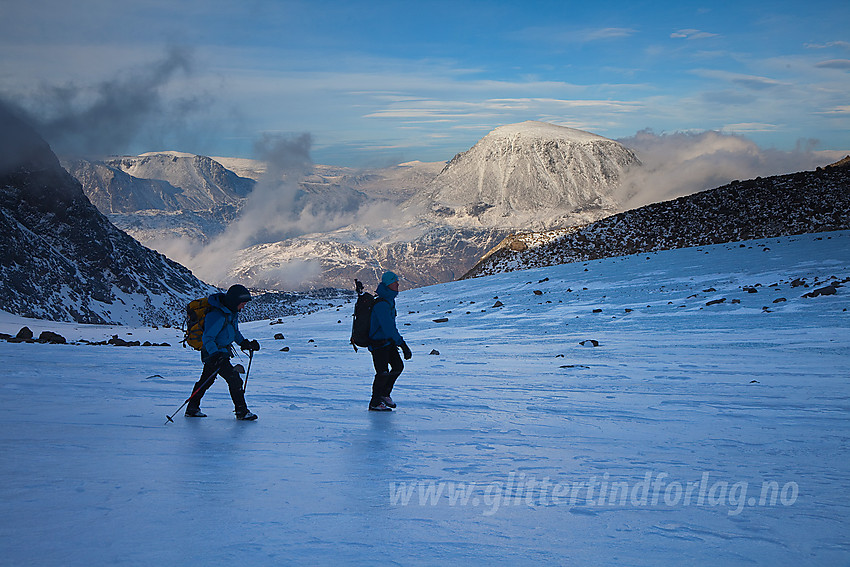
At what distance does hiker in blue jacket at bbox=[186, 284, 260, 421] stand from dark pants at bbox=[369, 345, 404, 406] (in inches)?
65.0

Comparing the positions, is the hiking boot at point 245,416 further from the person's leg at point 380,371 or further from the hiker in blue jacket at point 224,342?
the person's leg at point 380,371

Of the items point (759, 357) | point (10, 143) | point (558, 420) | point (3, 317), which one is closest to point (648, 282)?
point (759, 357)

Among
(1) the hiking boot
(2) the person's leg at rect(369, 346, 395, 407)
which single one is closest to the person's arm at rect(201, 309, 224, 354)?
(1) the hiking boot

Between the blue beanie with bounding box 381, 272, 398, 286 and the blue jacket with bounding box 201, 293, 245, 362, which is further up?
the blue beanie with bounding box 381, 272, 398, 286

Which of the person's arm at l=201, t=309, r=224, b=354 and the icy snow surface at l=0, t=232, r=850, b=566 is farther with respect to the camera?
the person's arm at l=201, t=309, r=224, b=354

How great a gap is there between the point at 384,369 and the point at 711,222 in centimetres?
4280

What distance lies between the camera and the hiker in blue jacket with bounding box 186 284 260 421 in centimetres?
831

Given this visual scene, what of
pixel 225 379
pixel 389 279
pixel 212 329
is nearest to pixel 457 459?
pixel 389 279

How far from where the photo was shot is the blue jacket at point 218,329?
8305 mm

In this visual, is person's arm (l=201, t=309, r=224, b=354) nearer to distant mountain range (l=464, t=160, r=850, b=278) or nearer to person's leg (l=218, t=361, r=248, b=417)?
person's leg (l=218, t=361, r=248, b=417)

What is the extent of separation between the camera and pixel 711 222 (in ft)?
152

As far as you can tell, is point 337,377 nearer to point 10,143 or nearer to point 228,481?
point 228,481

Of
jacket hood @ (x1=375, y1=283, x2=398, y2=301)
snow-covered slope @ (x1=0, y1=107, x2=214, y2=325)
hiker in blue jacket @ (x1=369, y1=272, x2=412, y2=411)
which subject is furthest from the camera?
snow-covered slope @ (x1=0, y1=107, x2=214, y2=325)

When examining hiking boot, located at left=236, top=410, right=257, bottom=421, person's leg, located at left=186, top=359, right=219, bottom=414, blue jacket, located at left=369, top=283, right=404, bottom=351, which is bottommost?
hiking boot, located at left=236, top=410, right=257, bottom=421
